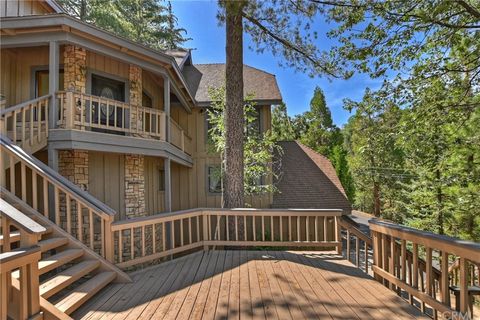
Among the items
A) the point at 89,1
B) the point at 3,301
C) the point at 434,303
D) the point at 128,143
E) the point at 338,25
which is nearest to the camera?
the point at 3,301

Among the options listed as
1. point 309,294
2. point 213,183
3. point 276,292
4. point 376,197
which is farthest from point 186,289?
point 376,197

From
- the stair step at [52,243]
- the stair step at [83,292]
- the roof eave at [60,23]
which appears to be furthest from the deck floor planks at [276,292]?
the roof eave at [60,23]

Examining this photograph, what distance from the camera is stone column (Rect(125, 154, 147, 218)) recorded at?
6.82 m

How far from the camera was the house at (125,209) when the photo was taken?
2.79m

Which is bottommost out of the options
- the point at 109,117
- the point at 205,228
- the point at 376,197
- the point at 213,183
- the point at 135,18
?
the point at 376,197

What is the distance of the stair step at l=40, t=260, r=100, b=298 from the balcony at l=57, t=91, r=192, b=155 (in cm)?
298

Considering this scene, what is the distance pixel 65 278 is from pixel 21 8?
9.02 m

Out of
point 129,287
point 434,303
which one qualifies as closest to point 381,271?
point 434,303

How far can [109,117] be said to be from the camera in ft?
22.5

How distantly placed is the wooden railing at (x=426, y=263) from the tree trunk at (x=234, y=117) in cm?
288

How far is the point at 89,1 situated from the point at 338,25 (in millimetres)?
14538

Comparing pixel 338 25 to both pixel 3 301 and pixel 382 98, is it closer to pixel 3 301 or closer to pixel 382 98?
pixel 382 98

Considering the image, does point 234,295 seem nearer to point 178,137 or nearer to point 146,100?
point 178,137

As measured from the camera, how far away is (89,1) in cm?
1405
